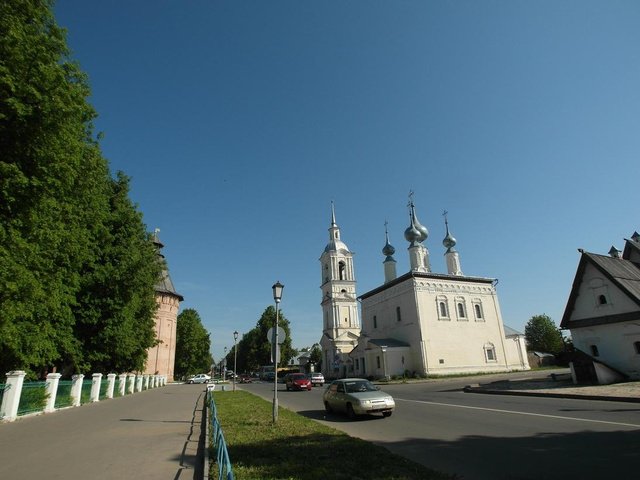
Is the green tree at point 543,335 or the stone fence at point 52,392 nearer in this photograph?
the stone fence at point 52,392

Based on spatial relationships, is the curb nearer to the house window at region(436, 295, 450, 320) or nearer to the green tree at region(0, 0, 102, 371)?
the green tree at region(0, 0, 102, 371)

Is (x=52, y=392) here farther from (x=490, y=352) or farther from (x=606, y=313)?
(x=490, y=352)

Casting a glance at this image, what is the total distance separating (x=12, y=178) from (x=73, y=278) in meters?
9.49

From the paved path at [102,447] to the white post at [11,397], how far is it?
408 millimetres

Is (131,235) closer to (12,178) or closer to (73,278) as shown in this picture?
(73,278)

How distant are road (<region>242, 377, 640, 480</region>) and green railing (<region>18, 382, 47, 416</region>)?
10.7 meters

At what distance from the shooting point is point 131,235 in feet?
86.3

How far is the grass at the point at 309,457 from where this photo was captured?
6.08m

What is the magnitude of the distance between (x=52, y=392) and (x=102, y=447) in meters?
9.76

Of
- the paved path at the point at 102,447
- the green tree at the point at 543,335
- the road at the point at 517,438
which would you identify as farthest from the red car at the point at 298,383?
the green tree at the point at 543,335

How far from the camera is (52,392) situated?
52.4 ft

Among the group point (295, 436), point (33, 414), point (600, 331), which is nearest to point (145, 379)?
point (33, 414)

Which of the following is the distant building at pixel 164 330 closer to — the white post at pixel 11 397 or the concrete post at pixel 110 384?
the concrete post at pixel 110 384

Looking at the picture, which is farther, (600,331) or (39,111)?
(600,331)
